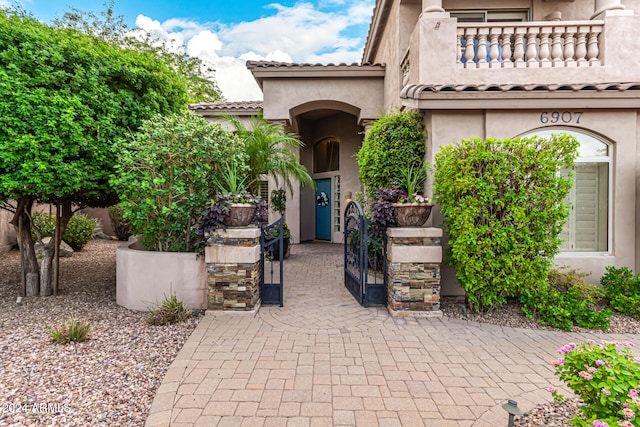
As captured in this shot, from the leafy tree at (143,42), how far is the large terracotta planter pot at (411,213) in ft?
38.4

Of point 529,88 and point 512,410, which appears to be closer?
point 512,410

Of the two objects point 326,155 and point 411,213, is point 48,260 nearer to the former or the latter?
point 411,213

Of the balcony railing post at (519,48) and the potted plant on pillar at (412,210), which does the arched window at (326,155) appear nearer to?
the balcony railing post at (519,48)

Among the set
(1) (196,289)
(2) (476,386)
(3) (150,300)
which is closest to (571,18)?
(2) (476,386)

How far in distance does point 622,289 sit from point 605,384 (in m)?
4.24

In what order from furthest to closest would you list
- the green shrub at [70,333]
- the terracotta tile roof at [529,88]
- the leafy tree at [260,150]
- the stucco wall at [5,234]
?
the stucco wall at [5,234] → the leafy tree at [260,150] → the terracotta tile roof at [529,88] → the green shrub at [70,333]

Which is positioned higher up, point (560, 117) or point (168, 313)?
point (560, 117)

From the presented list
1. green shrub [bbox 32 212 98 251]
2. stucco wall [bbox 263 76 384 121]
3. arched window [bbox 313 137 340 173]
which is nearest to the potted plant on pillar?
stucco wall [bbox 263 76 384 121]

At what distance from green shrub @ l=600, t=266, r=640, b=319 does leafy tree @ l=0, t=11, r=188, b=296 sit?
26.1 ft

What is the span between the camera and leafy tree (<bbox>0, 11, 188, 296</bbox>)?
4.09 metres

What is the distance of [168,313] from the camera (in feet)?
13.8

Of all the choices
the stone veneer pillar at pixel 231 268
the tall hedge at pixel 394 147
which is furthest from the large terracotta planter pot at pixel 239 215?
the tall hedge at pixel 394 147

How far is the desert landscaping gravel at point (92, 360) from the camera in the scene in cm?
244

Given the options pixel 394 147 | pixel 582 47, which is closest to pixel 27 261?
pixel 394 147
